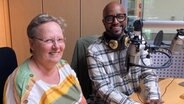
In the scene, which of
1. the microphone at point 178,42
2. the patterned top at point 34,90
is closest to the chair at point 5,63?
the patterned top at point 34,90

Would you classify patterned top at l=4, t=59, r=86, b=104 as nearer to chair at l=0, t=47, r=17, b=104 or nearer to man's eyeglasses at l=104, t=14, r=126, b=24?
chair at l=0, t=47, r=17, b=104

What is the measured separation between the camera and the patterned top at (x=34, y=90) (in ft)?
4.01

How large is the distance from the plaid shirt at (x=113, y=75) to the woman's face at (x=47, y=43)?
411 mm

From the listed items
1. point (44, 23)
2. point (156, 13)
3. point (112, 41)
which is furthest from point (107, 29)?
point (156, 13)

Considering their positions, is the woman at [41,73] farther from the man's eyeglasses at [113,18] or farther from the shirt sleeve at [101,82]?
the man's eyeglasses at [113,18]

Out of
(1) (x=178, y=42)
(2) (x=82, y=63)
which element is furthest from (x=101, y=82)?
(1) (x=178, y=42)

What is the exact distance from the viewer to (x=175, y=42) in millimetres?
1685

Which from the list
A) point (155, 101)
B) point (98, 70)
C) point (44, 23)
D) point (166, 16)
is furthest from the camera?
point (166, 16)

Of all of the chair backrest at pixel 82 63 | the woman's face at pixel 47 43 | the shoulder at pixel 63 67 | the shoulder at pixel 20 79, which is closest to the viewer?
the shoulder at pixel 20 79

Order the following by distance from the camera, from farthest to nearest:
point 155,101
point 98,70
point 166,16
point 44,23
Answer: point 166,16 < point 98,70 < point 155,101 < point 44,23

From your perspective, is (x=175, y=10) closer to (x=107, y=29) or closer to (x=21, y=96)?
(x=107, y=29)

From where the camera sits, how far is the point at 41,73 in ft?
4.50

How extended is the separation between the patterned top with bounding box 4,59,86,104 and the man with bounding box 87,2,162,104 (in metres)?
0.24

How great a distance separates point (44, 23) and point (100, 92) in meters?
0.64
